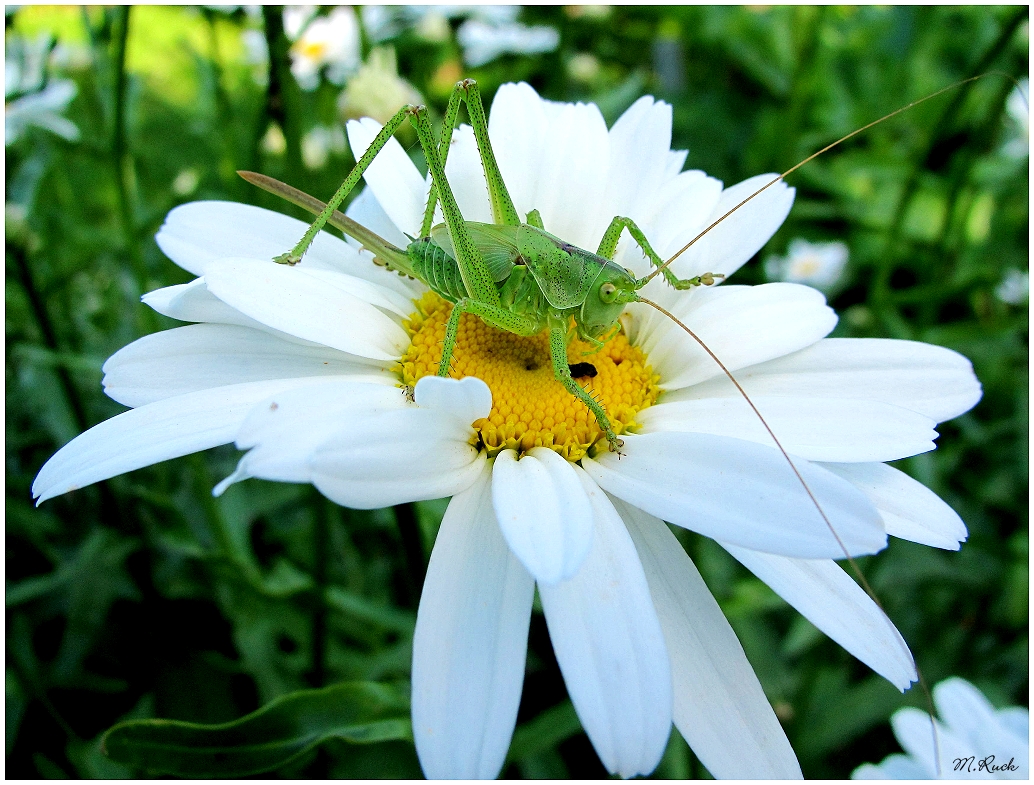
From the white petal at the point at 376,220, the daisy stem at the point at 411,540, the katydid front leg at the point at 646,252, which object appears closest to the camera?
the daisy stem at the point at 411,540

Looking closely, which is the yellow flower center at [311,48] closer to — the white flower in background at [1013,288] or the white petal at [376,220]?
the white petal at [376,220]

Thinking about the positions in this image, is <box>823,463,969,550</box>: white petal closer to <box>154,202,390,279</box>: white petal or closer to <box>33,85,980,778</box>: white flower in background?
<box>33,85,980,778</box>: white flower in background

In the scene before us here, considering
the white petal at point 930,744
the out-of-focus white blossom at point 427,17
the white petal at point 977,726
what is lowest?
the white petal at point 930,744

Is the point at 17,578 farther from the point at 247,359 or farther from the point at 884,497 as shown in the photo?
the point at 884,497

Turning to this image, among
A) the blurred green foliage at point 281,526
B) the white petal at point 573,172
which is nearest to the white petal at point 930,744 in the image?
the blurred green foliage at point 281,526

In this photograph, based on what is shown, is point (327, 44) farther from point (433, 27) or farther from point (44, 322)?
point (44, 322)

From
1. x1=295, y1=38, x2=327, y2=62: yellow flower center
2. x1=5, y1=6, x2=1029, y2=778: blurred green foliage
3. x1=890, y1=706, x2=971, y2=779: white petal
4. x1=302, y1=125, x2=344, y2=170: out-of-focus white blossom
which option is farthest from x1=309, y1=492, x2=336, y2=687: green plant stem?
x1=295, y1=38, x2=327, y2=62: yellow flower center
